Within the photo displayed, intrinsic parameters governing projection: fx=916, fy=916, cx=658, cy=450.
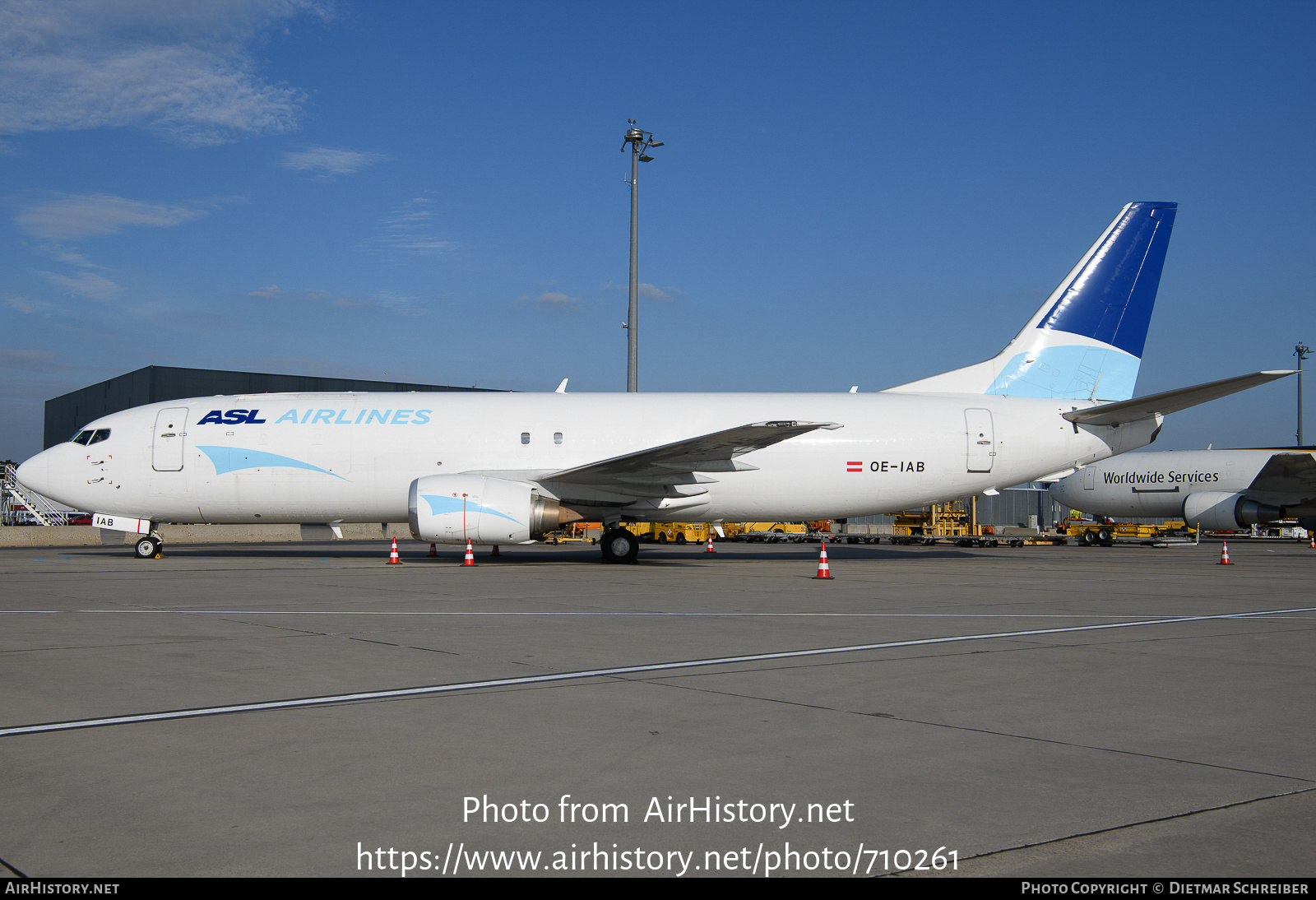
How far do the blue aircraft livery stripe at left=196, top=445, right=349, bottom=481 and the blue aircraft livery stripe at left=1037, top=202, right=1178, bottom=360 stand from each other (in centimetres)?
1736

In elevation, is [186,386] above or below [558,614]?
above

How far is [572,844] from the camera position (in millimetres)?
3217

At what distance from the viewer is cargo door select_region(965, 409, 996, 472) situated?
20.7m

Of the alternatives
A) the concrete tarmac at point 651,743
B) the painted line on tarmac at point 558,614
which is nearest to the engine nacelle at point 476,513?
the concrete tarmac at point 651,743

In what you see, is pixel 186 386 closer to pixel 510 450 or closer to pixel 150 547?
pixel 150 547

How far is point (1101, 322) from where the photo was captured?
21812 millimetres

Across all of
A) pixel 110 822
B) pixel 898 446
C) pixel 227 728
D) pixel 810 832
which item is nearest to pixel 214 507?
pixel 898 446

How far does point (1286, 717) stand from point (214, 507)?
2007cm

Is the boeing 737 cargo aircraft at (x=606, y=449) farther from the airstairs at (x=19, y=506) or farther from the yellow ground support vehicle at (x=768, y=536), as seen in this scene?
the airstairs at (x=19, y=506)

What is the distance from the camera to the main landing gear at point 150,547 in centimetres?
2080

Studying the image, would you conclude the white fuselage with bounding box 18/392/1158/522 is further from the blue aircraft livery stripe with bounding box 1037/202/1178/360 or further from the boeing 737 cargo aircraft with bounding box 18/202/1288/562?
the blue aircraft livery stripe with bounding box 1037/202/1178/360

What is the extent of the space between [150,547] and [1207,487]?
4210 cm

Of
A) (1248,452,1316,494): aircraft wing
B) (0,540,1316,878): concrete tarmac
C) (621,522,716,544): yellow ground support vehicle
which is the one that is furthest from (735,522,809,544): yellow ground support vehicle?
(0,540,1316,878): concrete tarmac

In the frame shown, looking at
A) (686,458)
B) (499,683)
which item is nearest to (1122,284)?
(686,458)
